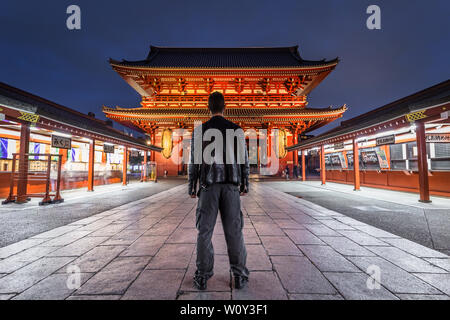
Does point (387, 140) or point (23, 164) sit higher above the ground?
point (387, 140)

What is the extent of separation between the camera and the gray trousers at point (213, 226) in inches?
60.9

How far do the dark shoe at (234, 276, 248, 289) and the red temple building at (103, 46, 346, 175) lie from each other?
11.9 meters

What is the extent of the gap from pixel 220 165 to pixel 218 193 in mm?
254

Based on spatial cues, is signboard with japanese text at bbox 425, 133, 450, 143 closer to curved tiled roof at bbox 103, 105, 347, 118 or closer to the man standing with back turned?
curved tiled roof at bbox 103, 105, 347, 118

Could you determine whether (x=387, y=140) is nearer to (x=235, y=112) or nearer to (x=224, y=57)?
(x=235, y=112)

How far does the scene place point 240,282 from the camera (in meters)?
1.55

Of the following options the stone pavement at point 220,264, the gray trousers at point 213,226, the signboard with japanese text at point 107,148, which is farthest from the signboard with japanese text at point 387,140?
the signboard with japanese text at point 107,148

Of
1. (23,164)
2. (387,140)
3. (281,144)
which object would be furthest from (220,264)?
(281,144)

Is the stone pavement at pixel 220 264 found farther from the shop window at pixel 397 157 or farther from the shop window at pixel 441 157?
the shop window at pixel 397 157

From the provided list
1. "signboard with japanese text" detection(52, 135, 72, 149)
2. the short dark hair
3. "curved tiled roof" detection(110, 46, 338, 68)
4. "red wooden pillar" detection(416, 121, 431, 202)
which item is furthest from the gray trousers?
"curved tiled roof" detection(110, 46, 338, 68)

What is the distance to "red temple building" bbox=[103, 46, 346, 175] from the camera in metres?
→ 13.3

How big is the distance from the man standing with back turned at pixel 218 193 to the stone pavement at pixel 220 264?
210 mm

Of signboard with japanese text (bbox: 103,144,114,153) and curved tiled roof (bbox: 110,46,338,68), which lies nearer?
signboard with japanese text (bbox: 103,144,114,153)
